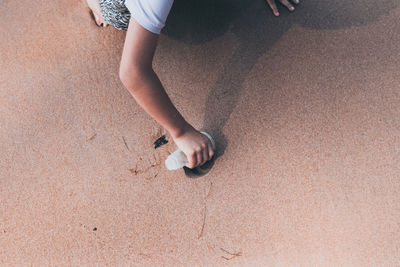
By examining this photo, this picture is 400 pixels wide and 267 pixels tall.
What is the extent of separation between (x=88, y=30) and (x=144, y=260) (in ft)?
2.41

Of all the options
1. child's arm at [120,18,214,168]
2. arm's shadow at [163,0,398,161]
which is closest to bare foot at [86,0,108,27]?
arm's shadow at [163,0,398,161]

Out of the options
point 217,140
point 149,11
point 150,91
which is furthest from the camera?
point 217,140

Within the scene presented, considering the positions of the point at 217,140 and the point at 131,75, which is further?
the point at 217,140

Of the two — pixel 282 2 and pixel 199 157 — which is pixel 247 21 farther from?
pixel 199 157

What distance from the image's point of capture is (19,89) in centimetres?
99

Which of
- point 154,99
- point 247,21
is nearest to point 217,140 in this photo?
point 154,99

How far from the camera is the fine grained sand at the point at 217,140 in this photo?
848mm

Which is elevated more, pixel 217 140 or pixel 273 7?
pixel 273 7

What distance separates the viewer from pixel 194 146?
0.86 metres

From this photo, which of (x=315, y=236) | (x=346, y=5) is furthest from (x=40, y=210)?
(x=346, y=5)

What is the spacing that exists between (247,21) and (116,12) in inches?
16.4

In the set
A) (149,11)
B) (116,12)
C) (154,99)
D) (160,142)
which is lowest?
(160,142)

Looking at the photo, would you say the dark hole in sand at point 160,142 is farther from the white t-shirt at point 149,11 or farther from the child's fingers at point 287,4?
the child's fingers at point 287,4

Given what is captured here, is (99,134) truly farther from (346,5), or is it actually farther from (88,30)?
(346,5)
